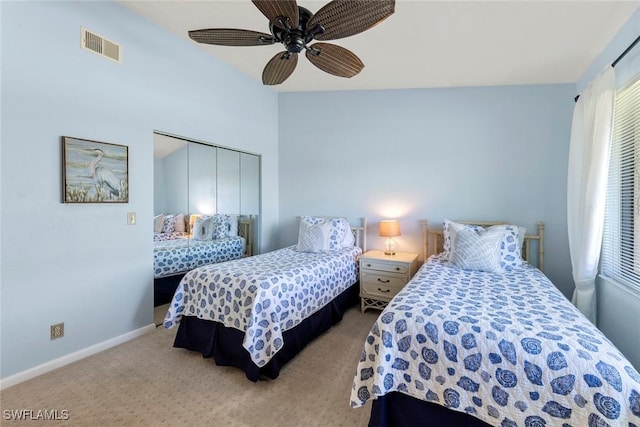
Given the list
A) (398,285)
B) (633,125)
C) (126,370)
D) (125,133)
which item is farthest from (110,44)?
(633,125)

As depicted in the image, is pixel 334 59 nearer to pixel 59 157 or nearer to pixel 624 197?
pixel 59 157

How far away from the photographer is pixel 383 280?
3.24 m

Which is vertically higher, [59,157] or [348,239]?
[59,157]

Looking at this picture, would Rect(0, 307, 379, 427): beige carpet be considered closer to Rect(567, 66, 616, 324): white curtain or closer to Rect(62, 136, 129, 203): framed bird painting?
Rect(62, 136, 129, 203): framed bird painting

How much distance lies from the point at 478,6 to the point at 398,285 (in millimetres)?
2603

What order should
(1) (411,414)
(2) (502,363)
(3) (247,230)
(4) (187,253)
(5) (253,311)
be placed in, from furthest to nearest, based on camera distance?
1. (3) (247,230)
2. (4) (187,253)
3. (5) (253,311)
4. (1) (411,414)
5. (2) (502,363)

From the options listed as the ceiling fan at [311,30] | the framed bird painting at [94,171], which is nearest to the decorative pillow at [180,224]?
the framed bird painting at [94,171]

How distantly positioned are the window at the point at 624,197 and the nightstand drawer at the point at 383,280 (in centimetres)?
170

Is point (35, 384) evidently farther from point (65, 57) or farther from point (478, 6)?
point (478, 6)

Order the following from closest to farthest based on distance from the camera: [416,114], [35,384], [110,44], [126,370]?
[35,384] < [126,370] < [110,44] < [416,114]

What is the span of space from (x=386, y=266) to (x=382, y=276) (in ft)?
0.42

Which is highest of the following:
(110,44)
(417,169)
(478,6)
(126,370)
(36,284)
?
(478,6)

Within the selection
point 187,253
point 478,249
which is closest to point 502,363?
point 478,249

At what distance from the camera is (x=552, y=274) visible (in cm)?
317
